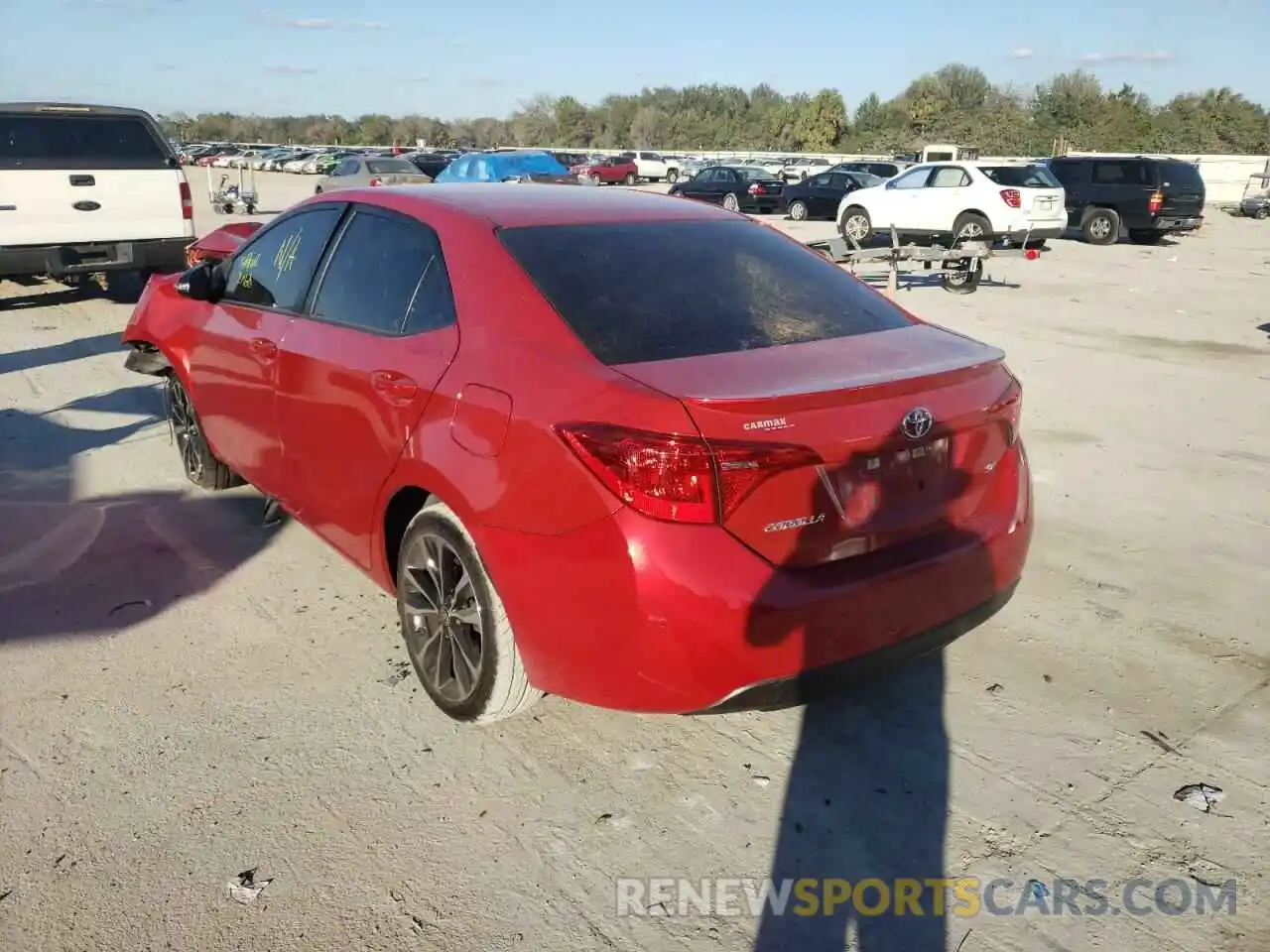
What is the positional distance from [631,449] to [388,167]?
81.4 feet

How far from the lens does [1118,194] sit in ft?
72.5

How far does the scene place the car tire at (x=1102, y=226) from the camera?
22234 millimetres

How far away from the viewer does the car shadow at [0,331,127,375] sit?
8.45 meters

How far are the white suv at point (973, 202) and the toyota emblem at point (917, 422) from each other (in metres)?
16.4

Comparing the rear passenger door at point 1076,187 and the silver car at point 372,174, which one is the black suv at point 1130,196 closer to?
the rear passenger door at point 1076,187

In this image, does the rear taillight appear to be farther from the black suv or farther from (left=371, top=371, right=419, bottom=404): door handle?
the black suv

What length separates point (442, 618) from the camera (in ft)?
10.7

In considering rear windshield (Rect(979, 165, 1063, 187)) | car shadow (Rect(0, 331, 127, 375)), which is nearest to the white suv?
rear windshield (Rect(979, 165, 1063, 187))

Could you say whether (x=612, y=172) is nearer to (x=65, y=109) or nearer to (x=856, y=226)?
(x=856, y=226)

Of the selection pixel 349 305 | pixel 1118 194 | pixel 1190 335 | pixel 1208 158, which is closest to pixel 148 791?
pixel 349 305

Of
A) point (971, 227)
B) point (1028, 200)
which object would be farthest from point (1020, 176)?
point (971, 227)

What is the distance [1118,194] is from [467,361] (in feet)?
74.8

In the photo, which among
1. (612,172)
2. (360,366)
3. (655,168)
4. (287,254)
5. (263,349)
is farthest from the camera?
(655,168)

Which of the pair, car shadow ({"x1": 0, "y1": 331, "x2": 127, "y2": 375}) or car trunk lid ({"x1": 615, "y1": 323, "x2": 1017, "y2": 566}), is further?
car shadow ({"x1": 0, "y1": 331, "x2": 127, "y2": 375})
